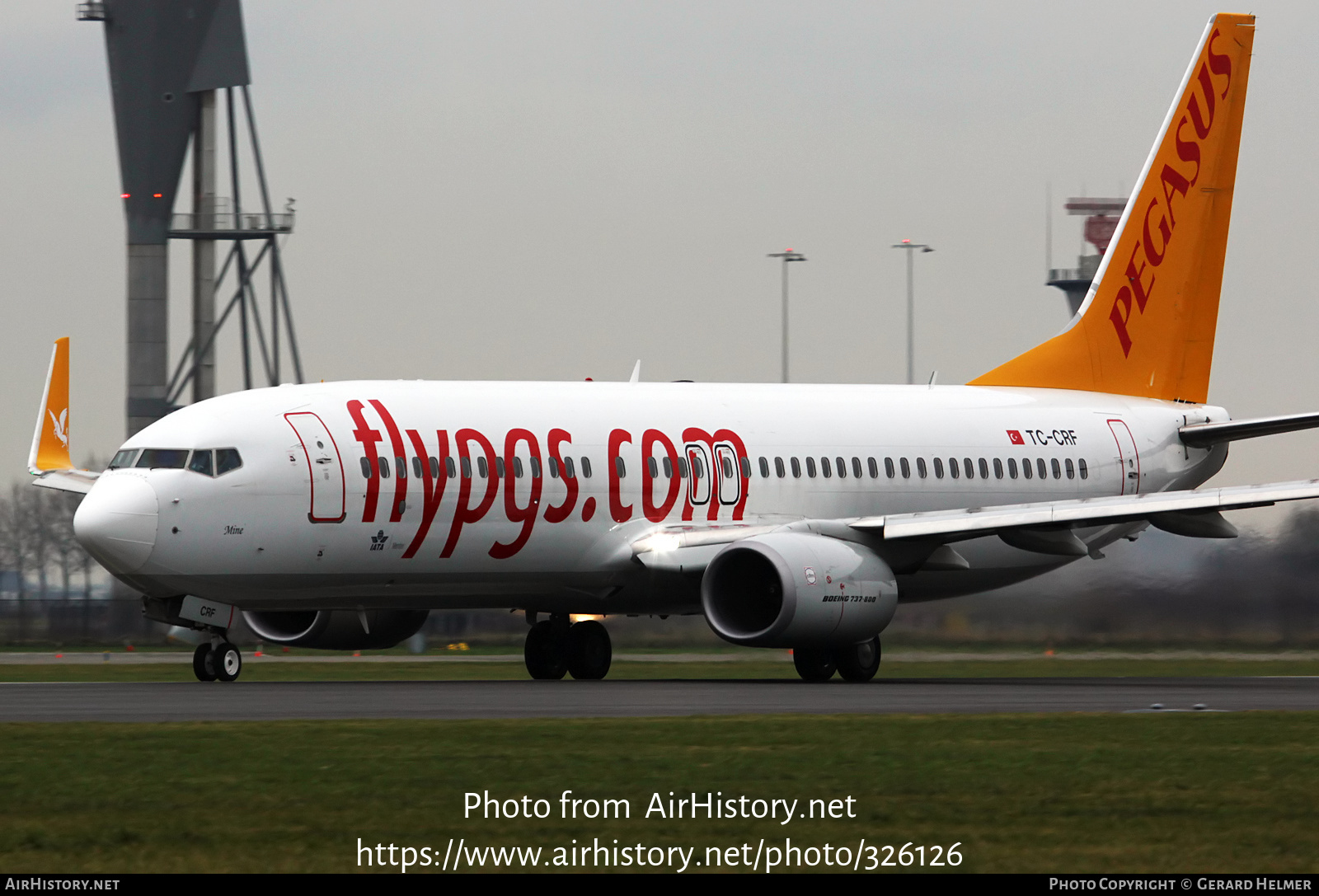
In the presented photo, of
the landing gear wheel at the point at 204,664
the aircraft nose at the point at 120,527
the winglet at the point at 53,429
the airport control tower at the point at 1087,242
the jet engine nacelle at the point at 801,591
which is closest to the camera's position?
the aircraft nose at the point at 120,527

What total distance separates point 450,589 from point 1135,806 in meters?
17.5

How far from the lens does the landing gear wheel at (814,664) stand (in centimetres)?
3253

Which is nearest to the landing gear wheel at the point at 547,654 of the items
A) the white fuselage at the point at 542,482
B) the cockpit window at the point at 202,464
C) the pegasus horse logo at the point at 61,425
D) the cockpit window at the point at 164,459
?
the white fuselage at the point at 542,482

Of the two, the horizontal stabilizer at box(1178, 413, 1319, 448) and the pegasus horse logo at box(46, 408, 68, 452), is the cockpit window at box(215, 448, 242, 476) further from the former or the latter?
the horizontal stabilizer at box(1178, 413, 1319, 448)

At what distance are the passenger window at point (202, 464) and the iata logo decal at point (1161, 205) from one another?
18839 millimetres

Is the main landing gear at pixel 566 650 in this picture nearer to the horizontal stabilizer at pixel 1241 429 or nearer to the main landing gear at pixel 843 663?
the main landing gear at pixel 843 663

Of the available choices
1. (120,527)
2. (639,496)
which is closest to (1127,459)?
(639,496)

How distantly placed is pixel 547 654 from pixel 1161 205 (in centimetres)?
1528

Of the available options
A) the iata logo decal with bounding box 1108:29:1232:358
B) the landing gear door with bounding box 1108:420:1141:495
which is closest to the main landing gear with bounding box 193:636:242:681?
the landing gear door with bounding box 1108:420:1141:495

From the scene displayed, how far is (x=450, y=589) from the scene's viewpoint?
A: 3105cm

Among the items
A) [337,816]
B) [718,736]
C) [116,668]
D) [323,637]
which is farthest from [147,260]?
[337,816]

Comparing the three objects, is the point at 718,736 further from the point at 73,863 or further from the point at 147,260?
the point at 147,260

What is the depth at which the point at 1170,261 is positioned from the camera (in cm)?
4184

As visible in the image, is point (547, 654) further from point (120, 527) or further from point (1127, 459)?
point (1127, 459)
